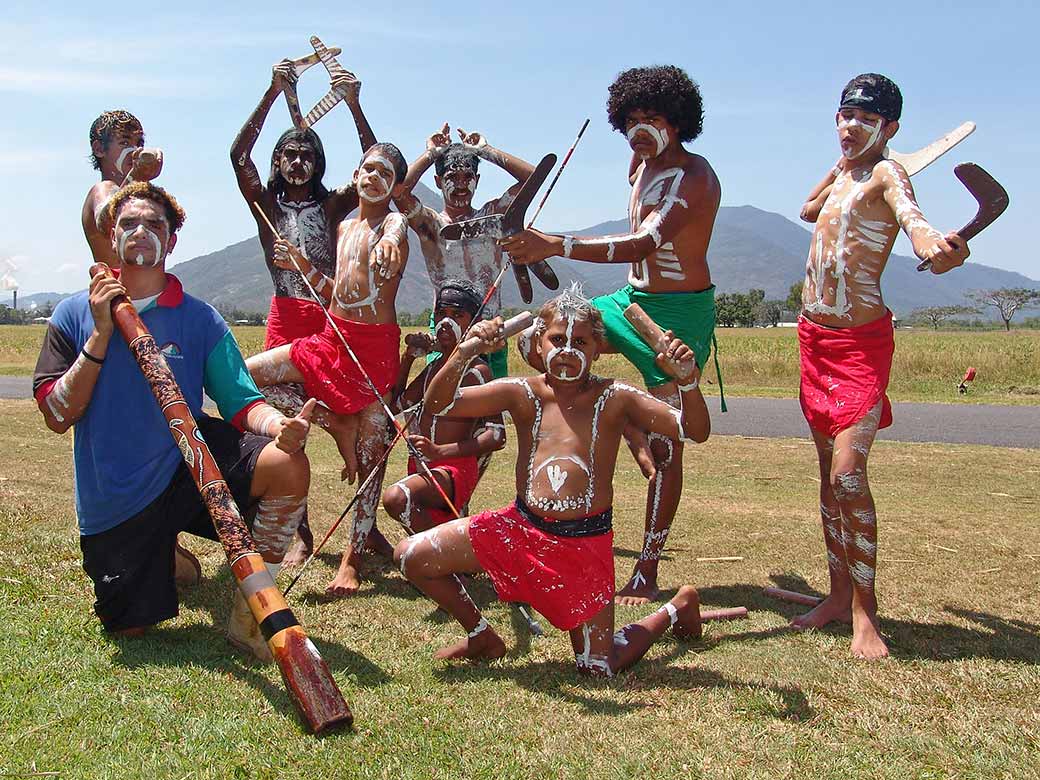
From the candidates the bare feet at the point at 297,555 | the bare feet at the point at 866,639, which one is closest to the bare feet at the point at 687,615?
the bare feet at the point at 866,639

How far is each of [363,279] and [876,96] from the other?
2804 millimetres

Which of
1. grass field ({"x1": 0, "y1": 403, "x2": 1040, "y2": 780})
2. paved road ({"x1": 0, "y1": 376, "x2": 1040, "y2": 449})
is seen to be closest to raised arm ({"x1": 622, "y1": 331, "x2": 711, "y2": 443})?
grass field ({"x1": 0, "y1": 403, "x2": 1040, "y2": 780})

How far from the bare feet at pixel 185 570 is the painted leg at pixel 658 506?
218 cm

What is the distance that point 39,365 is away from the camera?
162 inches

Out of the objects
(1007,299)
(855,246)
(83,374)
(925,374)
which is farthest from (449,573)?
(1007,299)

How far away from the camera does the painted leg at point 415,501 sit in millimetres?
4934

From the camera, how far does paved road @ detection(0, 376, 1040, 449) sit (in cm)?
Answer: 1220

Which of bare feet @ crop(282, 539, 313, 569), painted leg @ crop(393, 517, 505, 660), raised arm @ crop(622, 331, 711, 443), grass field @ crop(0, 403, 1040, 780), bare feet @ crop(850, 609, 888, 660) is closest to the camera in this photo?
grass field @ crop(0, 403, 1040, 780)

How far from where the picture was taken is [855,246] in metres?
4.61

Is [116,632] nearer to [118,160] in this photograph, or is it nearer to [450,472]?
[450,472]

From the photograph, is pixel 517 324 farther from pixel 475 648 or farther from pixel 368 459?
pixel 368 459

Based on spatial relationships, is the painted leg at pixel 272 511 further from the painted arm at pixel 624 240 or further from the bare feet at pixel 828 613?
the bare feet at pixel 828 613

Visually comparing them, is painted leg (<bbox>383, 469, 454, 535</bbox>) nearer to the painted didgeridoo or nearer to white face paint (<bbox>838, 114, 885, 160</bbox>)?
the painted didgeridoo

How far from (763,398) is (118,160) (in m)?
14.1
